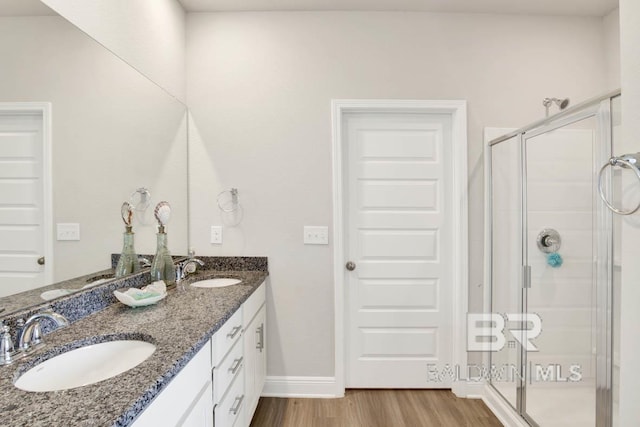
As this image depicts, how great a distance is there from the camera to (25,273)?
1121 millimetres

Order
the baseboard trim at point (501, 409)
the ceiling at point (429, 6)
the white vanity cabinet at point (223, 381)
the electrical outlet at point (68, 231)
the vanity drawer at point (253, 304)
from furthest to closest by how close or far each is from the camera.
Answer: the ceiling at point (429, 6) → the baseboard trim at point (501, 409) → the vanity drawer at point (253, 304) → the electrical outlet at point (68, 231) → the white vanity cabinet at point (223, 381)

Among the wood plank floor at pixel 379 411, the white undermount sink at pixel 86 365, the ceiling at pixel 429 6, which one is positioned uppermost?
the ceiling at pixel 429 6

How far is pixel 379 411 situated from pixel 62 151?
232 cm

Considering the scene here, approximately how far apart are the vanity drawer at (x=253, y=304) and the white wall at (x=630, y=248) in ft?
5.14

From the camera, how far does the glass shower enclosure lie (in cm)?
144

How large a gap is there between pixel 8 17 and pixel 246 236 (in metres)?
1.59

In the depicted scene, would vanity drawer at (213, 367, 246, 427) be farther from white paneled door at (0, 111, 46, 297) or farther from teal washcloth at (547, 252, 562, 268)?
teal washcloth at (547, 252, 562, 268)

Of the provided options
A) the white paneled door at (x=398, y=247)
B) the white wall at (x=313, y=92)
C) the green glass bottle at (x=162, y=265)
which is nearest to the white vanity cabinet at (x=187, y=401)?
the green glass bottle at (x=162, y=265)

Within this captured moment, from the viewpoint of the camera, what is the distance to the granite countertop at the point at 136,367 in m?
0.68

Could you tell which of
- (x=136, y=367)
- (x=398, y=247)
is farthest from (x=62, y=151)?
(x=398, y=247)

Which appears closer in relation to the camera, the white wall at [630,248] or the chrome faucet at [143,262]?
the white wall at [630,248]

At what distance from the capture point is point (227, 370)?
144cm

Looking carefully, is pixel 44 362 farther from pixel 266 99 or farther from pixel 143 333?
pixel 266 99

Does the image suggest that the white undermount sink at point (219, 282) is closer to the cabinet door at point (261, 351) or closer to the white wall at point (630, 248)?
the cabinet door at point (261, 351)
